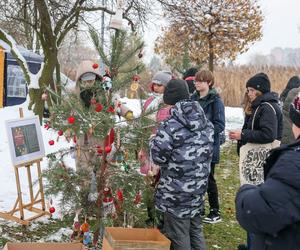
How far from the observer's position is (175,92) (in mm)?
3295

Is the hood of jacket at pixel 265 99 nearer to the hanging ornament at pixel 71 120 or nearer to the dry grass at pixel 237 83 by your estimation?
the hanging ornament at pixel 71 120

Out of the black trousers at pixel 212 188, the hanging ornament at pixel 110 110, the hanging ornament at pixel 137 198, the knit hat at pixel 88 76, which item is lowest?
the black trousers at pixel 212 188

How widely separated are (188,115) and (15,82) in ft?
42.6

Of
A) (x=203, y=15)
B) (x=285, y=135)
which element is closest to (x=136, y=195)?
(x=285, y=135)

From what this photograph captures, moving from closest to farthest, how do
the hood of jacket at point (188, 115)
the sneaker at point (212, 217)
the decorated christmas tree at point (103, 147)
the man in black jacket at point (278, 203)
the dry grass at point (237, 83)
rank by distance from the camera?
the man in black jacket at point (278, 203), the decorated christmas tree at point (103, 147), the hood of jacket at point (188, 115), the sneaker at point (212, 217), the dry grass at point (237, 83)

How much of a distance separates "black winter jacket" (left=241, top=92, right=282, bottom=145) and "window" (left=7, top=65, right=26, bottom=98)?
12.4 meters

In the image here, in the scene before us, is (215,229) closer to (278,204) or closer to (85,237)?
(85,237)

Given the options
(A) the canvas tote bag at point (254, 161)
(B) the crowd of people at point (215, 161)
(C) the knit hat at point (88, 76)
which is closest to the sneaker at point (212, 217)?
(B) the crowd of people at point (215, 161)

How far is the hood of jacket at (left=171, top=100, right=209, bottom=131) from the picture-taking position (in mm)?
3162

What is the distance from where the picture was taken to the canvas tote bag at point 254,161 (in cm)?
381

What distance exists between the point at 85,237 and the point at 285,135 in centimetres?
307

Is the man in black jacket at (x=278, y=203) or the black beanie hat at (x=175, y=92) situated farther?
the black beanie hat at (x=175, y=92)

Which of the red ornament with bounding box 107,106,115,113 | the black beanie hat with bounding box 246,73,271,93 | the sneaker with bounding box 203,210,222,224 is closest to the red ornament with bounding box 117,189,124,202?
the red ornament with bounding box 107,106,115,113

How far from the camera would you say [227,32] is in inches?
540
